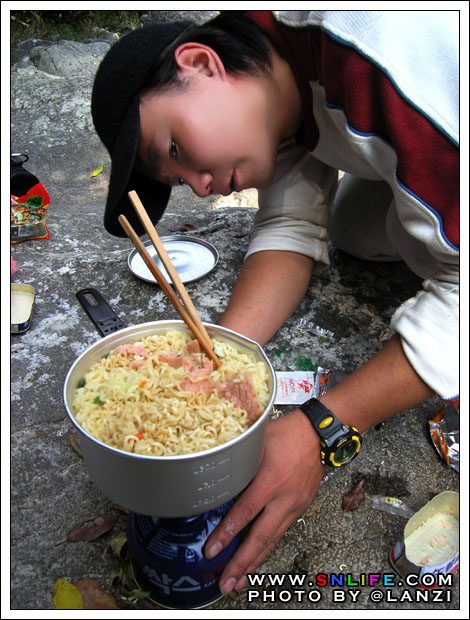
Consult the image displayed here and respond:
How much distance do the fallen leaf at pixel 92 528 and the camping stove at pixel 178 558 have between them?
216 millimetres

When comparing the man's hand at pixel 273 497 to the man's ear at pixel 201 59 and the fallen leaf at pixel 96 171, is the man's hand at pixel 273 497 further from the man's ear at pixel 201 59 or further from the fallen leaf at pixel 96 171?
the fallen leaf at pixel 96 171

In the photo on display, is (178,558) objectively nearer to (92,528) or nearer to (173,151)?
(92,528)

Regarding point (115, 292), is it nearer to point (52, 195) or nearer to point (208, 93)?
point (208, 93)

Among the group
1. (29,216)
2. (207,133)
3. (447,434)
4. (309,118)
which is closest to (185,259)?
(29,216)

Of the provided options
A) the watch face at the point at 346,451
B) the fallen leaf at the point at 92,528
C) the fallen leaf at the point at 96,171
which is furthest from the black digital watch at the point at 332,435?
the fallen leaf at the point at 96,171

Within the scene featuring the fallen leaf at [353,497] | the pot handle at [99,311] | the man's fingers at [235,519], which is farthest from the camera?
the pot handle at [99,311]

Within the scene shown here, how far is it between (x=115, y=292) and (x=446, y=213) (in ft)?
6.06

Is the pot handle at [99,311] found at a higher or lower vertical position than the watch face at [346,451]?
lower

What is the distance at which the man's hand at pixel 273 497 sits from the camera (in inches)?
59.7

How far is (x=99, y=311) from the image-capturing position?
2650 mm

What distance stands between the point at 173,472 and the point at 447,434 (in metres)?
1.38

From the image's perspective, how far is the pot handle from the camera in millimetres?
2557

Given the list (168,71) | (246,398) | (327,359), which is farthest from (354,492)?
(168,71)

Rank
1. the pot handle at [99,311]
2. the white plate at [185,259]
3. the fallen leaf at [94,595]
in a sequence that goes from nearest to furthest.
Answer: the fallen leaf at [94,595]
the pot handle at [99,311]
the white plate at [185,259]
